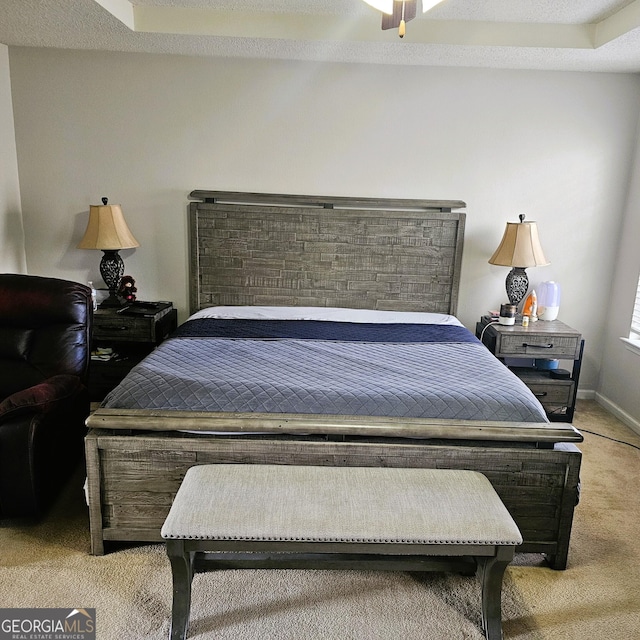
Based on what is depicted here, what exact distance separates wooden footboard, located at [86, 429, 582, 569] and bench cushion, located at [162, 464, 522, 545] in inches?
4.5

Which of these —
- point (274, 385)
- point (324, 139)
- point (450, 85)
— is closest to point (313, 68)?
point (324, 139)

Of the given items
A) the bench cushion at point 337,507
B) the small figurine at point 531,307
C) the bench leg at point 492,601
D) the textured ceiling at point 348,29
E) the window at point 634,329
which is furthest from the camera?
the small figurine at point 531,307

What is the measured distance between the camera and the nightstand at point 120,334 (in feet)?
11.4

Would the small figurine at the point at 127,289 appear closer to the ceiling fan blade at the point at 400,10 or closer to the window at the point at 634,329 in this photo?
the ceiling fan blade at the point at 400,10

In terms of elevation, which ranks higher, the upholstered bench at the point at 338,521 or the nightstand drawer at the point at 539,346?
the nightstand drawer at the point at 539,346

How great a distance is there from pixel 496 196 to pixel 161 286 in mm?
2420

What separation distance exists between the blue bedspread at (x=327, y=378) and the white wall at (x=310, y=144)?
1.20 meters

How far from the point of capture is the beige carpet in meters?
1.88

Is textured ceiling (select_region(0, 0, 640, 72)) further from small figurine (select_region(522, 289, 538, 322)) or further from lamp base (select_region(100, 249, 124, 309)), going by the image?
small figurine (select_region(522, 289, 538, 322))

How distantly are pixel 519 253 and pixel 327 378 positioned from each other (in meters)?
1.80

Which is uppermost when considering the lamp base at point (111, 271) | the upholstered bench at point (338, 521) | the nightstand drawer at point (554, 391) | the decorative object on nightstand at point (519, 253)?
the decorative object on nightstand at point (519, 253)

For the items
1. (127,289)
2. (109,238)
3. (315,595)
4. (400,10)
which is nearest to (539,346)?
(315,595)

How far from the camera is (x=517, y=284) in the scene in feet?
12.0

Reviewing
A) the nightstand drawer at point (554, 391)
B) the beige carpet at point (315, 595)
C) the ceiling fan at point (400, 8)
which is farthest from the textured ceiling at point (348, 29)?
the beige carpet at point (315, 595)
